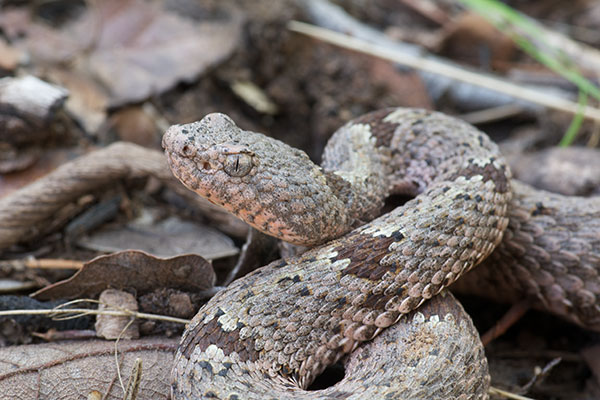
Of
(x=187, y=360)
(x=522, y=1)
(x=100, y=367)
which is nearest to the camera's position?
(x=187, y=360)

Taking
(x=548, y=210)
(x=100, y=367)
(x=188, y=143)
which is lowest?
(x=100, y=367)

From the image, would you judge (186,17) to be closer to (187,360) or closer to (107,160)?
(107,160)

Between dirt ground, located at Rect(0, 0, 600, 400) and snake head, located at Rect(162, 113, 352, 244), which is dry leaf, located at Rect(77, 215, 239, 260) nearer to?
dirt ground, located at Rect(0, 0, 600, 400)

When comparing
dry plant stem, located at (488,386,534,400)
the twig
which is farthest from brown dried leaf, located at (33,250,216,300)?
dry plant stem, located at (488,386,534,400)

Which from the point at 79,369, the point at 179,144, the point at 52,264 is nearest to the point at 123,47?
the point at 52,264

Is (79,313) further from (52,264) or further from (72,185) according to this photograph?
(72,185)

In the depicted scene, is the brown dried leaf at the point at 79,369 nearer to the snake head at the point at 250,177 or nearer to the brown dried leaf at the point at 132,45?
the snake head at the point at 250,177

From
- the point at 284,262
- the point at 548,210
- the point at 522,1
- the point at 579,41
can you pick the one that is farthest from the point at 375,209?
the point at 522,1
